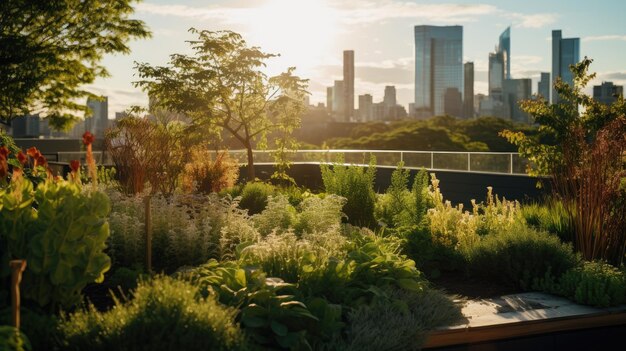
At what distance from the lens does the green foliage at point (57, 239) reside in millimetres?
4566

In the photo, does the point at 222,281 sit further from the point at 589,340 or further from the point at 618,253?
the point at 618,253

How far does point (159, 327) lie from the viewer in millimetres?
4023

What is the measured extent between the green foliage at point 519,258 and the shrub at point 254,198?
16.4 feet

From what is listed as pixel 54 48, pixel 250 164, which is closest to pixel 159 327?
pixel 250 164

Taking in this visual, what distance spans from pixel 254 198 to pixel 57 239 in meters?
7.63

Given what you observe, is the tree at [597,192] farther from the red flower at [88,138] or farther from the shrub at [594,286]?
the red flower at [88,138]

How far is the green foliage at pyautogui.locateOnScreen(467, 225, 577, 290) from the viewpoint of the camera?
7141mm

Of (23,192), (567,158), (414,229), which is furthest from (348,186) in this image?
(23,192)

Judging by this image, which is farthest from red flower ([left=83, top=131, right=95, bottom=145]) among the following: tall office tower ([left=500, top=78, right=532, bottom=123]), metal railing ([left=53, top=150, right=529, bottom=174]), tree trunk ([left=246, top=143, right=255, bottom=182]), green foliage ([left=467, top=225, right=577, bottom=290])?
tall office tower ([left=500, top=78, right=532, bottom=123])

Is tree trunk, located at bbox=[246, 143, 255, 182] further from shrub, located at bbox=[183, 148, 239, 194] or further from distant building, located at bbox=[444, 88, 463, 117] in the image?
distant building, located at bbox=[444, 88, 463, 117]

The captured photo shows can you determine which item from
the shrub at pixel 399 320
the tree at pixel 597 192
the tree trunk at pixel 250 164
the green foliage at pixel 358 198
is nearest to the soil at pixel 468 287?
the shrub at pixel 399 320

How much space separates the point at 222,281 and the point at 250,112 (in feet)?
53.4

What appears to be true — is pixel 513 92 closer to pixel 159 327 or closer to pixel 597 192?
pixel 597 192

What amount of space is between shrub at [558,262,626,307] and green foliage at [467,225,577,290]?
333 mm
